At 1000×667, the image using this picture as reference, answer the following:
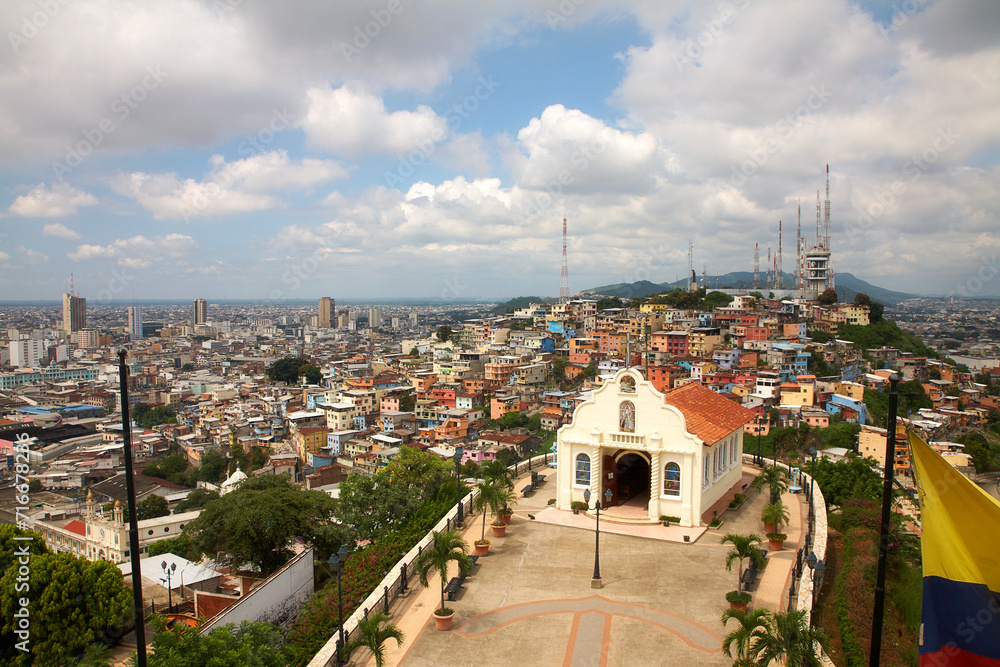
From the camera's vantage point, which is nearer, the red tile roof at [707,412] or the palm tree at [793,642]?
the palm tree at [793,642]

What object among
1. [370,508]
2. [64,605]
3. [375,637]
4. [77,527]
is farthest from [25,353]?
[375,637]

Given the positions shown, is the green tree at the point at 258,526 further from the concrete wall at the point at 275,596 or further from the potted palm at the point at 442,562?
the potted palm at the point at 442,562

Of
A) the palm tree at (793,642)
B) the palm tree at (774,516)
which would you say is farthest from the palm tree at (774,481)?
the palm tree at (793,642)

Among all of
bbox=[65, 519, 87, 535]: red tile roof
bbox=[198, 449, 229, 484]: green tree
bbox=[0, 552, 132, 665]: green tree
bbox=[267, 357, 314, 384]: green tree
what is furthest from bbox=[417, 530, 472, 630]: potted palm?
bbox=[267, 357, 314, 384]: green tree

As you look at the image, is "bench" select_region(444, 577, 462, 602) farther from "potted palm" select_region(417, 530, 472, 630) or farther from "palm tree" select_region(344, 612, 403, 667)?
"palm tree" select_region(344, 612, 403, 667)

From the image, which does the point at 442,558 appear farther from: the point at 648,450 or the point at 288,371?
the point at 288,371
